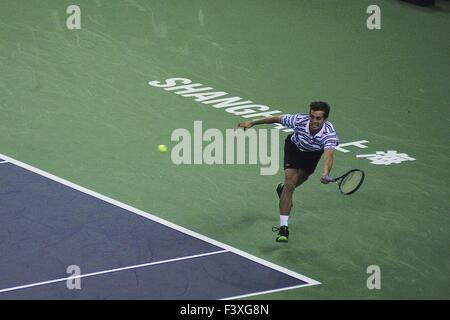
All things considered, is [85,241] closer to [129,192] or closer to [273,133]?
[129,192]

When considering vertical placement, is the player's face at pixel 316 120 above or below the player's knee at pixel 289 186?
above

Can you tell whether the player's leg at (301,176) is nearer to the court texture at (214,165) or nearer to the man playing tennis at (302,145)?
the man playing tennis at (302,145)

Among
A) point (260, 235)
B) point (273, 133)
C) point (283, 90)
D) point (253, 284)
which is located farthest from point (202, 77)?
point (253, 284)

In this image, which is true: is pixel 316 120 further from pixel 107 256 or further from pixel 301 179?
pixel 107 256

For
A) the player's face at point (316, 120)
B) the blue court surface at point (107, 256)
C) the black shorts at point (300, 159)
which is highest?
the player's face at point (316, 120)

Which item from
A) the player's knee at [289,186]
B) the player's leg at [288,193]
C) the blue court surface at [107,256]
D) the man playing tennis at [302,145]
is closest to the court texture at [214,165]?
the blue court surface at [107,256]

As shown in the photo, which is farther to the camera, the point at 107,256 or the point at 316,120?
the point at 316,120

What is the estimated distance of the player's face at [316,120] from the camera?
1745 cm

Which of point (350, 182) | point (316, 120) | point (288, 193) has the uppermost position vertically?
point (316, 120)

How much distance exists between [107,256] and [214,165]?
12.4 ft

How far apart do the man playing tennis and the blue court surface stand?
3.22ft

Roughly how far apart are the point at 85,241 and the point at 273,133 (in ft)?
16.7

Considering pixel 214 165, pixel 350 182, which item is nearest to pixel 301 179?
pixel 350 182

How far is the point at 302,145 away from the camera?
1788cm
